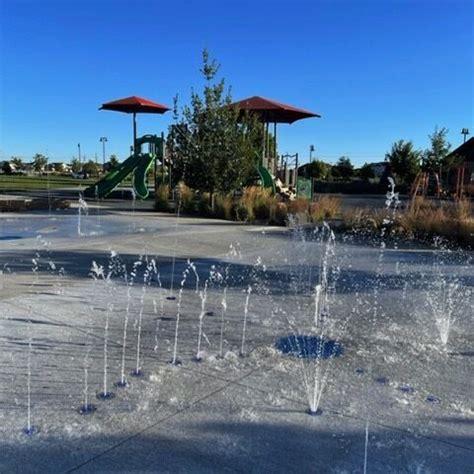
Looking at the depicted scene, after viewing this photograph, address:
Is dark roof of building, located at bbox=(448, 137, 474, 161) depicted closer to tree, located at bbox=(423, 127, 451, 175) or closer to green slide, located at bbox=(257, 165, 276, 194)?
tree, located at bbox=(423, 127, 451, 175)

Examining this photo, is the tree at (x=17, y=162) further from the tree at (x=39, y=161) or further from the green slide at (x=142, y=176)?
the green slide at (x=142, y=176)

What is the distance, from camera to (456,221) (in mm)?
10305

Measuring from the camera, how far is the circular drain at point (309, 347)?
3.79 metres

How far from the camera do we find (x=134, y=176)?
21.8 meters

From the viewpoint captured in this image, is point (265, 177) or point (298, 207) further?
point (265, 177)

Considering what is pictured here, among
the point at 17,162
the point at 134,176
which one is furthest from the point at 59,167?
the point at 134,176

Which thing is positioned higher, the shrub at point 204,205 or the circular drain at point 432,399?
the shrub at point 204,205

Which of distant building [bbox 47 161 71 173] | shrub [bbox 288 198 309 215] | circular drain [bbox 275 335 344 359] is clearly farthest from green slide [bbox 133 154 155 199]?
distant building [bbox 47 161 71 173]

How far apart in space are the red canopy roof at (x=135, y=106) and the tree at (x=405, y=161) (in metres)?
19.9

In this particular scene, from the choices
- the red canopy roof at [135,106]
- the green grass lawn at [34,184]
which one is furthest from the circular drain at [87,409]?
the green grass lawn at [34,184]

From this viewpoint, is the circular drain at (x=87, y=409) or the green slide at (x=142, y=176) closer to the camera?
the circular drain at (x=87, y=409)

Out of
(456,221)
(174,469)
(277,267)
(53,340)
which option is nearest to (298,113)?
(456,221)

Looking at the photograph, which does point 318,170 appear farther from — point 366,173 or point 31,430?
point 31,430

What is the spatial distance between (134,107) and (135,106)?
0.30 m
